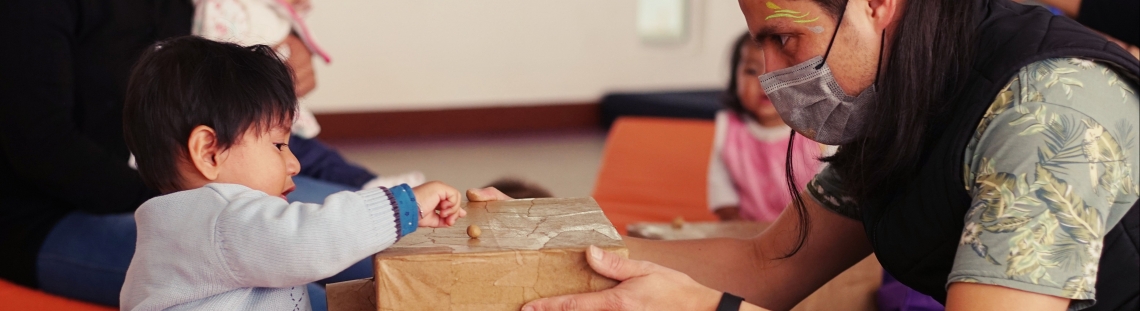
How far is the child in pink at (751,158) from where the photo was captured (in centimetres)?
315

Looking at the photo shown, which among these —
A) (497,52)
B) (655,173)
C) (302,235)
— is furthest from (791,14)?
(497,52)

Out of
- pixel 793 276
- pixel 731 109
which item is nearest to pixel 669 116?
pixel 731 109

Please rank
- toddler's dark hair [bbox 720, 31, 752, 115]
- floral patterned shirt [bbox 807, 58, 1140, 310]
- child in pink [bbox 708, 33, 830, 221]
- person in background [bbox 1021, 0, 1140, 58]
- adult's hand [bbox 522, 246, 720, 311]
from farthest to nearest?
toddler's dark hair [bbox 720, 31, 752, 115] < child in pink [bbox 708, 33, 830, 221] < person in background [bbox 1021, 0, 1140, 58] < adult's hand [bbox 522, 246, 720, 311] < floral patterned shirt [bbox 807, 58, 1140, 310]

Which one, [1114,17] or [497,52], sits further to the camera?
[497,52]

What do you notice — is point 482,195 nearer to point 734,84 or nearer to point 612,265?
point 612,265

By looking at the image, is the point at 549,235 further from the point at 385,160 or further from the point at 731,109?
the point at 385,160

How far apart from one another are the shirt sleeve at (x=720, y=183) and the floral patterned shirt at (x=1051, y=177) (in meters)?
1.95

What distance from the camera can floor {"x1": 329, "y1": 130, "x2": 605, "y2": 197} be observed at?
497 centimetres

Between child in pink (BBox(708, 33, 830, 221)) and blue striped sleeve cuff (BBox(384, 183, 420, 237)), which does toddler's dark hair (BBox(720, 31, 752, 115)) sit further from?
blue striped sleeve cuff (BBox(384, 183, 420, 237))

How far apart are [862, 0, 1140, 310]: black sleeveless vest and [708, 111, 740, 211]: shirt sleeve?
5.73 feet

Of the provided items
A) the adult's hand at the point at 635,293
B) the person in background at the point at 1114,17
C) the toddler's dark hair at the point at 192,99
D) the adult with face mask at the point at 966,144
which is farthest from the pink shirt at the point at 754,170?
the toddler's dark hair at the point at 192,99

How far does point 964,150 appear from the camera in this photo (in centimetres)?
123

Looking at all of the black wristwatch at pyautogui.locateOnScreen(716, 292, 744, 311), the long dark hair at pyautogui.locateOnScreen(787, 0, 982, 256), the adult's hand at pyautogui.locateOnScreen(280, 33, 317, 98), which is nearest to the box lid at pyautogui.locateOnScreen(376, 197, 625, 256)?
the black wristwatch at pyautogui.locateOnScreen(716, 292, 744, 311)

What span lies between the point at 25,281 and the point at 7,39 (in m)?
0.54
